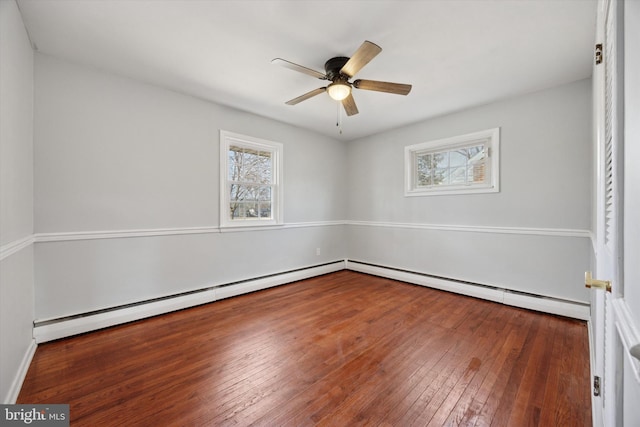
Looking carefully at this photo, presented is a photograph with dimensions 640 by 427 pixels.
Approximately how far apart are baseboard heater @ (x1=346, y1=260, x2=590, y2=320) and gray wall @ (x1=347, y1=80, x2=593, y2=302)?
0.07 metres

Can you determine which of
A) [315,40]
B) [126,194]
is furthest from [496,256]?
[126,194]

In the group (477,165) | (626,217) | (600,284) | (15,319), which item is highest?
(477,165)

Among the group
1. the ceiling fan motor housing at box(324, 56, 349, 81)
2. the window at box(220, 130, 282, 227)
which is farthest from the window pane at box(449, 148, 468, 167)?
the window at box(220, 130, 282, 227)

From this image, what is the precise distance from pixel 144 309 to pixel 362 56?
3.22m

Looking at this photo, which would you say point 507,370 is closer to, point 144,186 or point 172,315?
point 172,315

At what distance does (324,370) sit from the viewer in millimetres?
1920

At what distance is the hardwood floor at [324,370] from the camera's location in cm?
153

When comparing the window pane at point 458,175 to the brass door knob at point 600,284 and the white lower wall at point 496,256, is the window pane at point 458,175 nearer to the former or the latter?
the white lower wall at point 496,256

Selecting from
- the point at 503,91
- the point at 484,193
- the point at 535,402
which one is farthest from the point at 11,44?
the point at 484,193

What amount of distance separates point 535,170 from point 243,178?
143 inches

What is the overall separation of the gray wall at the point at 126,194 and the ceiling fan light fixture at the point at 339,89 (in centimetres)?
171

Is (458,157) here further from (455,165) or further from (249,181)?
(249,181)

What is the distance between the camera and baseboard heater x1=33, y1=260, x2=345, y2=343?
2.34 metres

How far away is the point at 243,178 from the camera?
3.72m
